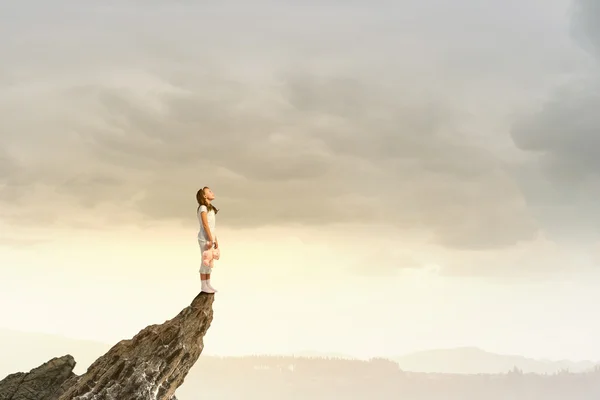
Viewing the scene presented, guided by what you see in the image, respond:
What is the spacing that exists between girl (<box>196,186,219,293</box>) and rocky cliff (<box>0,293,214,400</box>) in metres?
0.76

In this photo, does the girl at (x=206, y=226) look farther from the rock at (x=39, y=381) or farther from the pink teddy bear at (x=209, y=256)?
the rock at (x=39, y=381)

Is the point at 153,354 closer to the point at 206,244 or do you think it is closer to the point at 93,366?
the point at 93,366

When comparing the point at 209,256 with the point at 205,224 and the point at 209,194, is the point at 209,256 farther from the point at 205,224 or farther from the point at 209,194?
the point at 209,194

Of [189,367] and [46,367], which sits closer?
[189,367]

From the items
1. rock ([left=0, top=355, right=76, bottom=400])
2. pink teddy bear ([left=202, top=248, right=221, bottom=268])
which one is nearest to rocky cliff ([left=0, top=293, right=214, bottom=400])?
pink teddy bear ([left=202, top=248, right=221, bottom=268])

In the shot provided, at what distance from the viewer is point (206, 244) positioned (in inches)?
1028

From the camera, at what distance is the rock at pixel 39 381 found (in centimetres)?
2938

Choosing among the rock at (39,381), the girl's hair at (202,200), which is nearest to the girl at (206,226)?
the girl's hair at (202,200)

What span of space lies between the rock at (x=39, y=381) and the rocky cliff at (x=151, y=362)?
291cm

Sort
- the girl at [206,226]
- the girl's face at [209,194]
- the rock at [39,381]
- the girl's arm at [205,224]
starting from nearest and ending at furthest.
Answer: the girl's arm at [205,224]
the girl at [206,226]
the girl's face at [209,194]
the rock at [39,381]

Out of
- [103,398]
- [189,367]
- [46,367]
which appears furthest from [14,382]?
[189,367]

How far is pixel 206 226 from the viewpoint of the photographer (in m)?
26.0

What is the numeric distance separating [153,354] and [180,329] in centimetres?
146

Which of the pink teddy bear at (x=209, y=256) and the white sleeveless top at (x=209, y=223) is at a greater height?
the white sleeveless top at (x=209, y=223)
